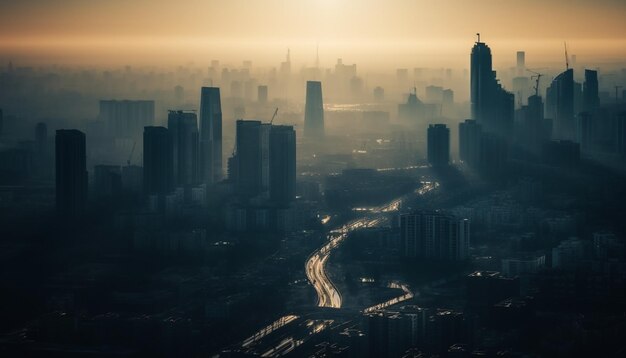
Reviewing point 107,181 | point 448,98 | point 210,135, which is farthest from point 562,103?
point 107,181

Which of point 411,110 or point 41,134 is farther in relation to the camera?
point 411,110

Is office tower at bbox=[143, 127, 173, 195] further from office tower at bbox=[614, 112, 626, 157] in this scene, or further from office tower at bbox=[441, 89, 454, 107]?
office tower at bbox=[441, 89, 454, 107]

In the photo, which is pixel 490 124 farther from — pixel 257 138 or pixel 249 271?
pixel 249 271

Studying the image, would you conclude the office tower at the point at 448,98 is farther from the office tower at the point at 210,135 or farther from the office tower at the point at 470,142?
the office tower at the point at 210,135

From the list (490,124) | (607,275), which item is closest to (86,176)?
(607,275)

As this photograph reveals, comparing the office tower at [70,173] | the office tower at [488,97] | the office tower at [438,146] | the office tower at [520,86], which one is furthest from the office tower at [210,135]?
the office tower at [520,86]

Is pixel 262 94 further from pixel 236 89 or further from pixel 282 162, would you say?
pixel 282 162

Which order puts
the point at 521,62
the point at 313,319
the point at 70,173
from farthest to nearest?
the point at 521,62, the point at 70,173, the point at 313,319
